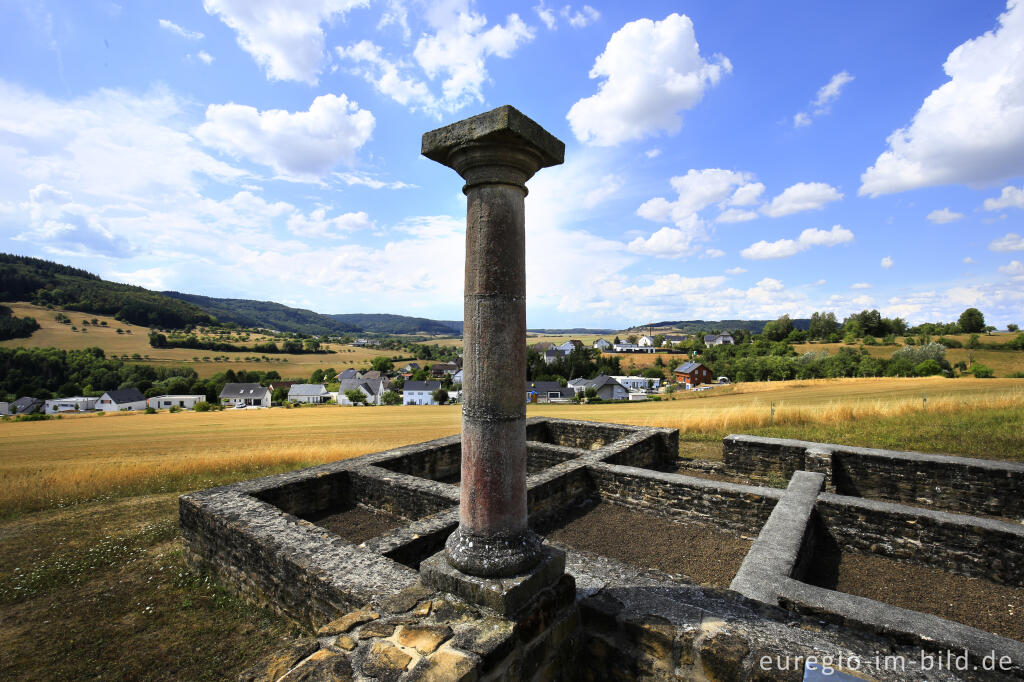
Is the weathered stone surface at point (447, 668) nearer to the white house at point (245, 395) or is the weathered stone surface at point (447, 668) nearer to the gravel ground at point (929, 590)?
the gravel ground at point (929, 590)

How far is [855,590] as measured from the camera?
478cm

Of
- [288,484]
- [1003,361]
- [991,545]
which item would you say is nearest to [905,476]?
[991,545]

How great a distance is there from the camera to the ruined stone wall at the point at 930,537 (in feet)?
15.8

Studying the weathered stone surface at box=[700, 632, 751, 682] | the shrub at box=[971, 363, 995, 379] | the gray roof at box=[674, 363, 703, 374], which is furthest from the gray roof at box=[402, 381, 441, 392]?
the weathered stone surface at box=[700, 632, 751, 682]

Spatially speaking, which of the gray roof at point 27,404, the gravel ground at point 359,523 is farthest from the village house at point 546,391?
the gray roof at point 27,404

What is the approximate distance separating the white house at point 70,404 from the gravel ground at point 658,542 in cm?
7477

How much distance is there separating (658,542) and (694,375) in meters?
61.0

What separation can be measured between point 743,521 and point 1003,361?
52.1 meters

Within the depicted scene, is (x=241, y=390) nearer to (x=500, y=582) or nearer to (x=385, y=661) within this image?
(x=385, y=661)

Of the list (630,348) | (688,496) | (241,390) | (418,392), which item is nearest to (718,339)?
(630,348)

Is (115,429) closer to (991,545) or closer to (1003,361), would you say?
(991,545)

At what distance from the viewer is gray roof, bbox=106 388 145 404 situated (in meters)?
56.2

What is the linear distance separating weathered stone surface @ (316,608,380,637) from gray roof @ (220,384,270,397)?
232 ft

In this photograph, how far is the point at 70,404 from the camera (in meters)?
57.2
